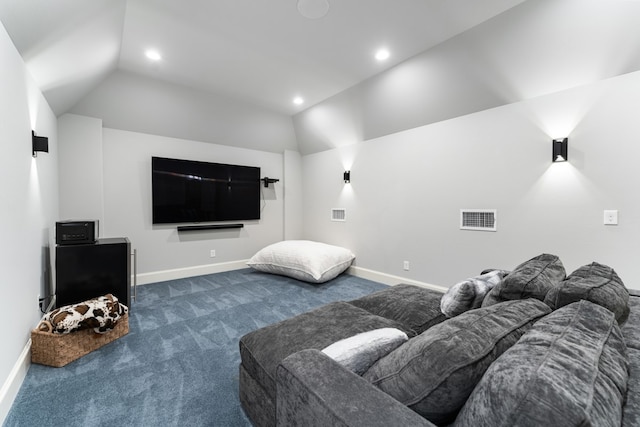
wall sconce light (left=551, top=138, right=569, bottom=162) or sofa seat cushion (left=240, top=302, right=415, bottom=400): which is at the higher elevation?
wall sconce light (left=551, top=138, right=569, bottom=162)

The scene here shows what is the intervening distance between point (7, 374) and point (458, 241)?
4.06 meters

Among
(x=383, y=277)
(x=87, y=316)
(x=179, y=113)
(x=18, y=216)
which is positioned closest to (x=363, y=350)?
(x=87, y=316)

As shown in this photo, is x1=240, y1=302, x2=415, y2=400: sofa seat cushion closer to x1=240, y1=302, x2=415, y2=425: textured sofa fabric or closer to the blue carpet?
x1=240, y1=302, x2=415, y2=425: textured sofa fabric

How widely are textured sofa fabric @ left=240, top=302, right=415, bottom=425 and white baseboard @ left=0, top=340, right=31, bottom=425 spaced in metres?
1.31

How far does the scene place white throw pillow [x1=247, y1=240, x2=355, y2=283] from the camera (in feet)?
13.5

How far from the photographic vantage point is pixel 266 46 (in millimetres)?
2932

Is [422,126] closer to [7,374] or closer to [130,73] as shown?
[130,73]

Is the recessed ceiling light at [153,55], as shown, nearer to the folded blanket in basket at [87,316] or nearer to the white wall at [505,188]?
the folded blanket in basket at [87,316]

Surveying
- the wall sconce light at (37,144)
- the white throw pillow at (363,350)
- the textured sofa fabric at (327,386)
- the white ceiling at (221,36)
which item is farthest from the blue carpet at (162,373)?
the white ceiling at (221,36)

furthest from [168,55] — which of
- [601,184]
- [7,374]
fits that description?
[601,184]

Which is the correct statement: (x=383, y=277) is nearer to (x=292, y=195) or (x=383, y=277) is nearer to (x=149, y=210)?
(x=292, y=195)

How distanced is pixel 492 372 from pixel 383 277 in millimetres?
3680

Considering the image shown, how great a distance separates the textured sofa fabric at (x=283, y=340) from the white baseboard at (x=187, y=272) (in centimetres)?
332

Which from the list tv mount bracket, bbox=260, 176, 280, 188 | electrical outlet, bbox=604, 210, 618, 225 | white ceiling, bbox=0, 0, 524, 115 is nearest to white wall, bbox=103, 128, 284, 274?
tv mount bracket, bbox=260, 176, 280, 188
